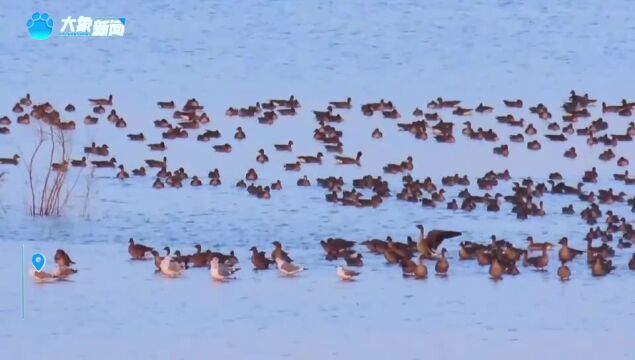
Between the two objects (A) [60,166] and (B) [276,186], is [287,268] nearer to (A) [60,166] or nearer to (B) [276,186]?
(B) [276,186]

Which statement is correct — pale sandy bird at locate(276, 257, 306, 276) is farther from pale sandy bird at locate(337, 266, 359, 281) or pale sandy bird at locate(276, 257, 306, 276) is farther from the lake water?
pale sandy bird at locate(337, 266, 359, 281)

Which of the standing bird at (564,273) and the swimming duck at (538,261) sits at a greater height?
the swimming duck at (538,261)

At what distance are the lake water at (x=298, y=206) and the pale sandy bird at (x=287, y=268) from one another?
3.1 inches

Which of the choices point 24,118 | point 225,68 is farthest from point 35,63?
point 24,118

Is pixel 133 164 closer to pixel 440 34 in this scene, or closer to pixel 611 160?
pixel 611 160

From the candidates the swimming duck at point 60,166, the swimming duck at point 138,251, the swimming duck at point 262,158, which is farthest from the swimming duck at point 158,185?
the swimming duck at point 138,251

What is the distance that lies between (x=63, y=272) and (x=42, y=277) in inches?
8.7

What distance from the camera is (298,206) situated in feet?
72.9

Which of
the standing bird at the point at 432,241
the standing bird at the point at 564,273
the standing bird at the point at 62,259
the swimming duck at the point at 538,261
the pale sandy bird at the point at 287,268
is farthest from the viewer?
the standing bird at the point at 432,241

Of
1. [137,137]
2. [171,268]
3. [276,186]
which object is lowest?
[171,268]

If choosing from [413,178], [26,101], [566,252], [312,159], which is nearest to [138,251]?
[566,252]

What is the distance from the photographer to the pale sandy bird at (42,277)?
17375mm

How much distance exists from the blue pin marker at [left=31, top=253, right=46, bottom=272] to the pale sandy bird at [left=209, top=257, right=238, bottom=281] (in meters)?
1.54

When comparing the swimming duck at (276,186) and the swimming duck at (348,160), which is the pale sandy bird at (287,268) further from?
the swimming duck at (348,160)
